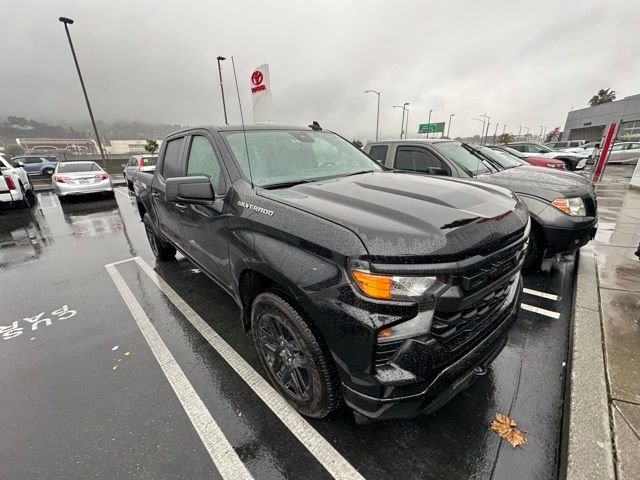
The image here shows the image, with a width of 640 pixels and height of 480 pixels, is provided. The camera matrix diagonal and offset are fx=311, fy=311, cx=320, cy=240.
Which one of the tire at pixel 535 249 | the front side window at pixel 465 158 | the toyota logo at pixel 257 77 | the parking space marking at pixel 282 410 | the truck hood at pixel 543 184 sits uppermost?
the toyota logo at pixel 257 77

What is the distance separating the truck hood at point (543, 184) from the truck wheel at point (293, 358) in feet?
10.8

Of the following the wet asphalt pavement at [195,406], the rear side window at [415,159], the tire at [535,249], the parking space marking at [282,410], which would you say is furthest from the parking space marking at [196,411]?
the rear side window at [415,159]

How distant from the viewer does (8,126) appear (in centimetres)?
8375

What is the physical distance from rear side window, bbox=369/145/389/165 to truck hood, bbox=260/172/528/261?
128 inches

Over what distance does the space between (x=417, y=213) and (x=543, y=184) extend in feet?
10.9

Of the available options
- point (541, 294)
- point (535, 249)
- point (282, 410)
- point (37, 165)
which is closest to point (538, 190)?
point (535, 249)

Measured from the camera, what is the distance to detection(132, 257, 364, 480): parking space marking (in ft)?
5.93

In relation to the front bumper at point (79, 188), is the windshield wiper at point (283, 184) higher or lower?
higher

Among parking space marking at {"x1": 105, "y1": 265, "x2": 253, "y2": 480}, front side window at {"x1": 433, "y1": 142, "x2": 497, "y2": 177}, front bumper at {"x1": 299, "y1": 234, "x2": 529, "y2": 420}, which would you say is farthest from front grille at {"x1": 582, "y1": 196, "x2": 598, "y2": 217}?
parking space marking at {"x1": 105, "y1": 265, "x2": 253, "y2": 480}

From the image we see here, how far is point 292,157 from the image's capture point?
8.93 feet

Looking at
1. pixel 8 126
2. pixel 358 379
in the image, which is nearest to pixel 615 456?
pixel 358 379

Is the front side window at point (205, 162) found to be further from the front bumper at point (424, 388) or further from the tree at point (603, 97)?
the tree at point (603, 97)

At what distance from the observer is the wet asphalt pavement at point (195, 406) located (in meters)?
1.83

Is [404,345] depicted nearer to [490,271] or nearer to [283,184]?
[490,271]
